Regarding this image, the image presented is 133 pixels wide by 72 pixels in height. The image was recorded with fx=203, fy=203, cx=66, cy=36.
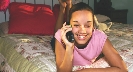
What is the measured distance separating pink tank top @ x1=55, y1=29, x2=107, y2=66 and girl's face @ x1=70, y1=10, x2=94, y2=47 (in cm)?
12

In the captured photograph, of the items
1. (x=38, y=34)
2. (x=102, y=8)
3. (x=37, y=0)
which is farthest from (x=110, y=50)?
(x=102, y=8)

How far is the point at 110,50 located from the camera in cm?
122

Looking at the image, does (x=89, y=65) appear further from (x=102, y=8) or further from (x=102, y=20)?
(x=102, y=8)

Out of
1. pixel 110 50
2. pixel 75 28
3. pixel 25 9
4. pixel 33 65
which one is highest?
pixel 25 9

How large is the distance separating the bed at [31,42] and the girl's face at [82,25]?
24 cm

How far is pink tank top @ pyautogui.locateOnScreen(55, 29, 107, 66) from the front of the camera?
4.17 ft

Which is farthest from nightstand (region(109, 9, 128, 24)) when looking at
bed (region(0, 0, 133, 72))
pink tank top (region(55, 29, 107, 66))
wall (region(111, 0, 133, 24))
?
pink tank top (region(55, 29, 107, 66))

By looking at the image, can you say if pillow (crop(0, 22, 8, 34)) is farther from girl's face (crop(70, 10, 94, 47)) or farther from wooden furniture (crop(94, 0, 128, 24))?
wooden furniture (crop(94, 0, 128, 24))

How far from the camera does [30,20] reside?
7.68 feet

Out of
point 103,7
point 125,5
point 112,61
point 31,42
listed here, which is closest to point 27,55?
point 31,42

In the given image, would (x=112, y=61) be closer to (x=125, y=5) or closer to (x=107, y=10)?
(x=107, y=10)

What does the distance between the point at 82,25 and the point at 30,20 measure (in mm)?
1310

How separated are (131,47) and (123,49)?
0.31 ft

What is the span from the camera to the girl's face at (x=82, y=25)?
44.8 inches
